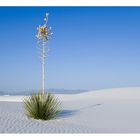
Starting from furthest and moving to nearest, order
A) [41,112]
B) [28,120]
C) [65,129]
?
[41,112], [28,120], [65,129]

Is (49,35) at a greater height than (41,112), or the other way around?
(49,35)

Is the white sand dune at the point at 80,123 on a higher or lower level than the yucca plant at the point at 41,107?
lower

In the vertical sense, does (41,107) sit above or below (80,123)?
above

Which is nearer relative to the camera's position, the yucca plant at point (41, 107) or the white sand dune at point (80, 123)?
the white sand dune at point (80, 123)

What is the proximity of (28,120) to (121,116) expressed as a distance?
5.04 metres

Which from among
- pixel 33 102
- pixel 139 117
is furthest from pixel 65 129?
pixel 139 117

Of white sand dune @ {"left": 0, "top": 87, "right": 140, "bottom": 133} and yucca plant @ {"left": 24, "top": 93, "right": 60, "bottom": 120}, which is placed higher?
yucca plant @ {"left": 24, "top": 93, "right": 60, "bottom": 120}

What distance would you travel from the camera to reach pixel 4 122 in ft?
38.2

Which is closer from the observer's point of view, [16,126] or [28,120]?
[16,126]

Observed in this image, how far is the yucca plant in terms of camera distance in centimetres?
1362

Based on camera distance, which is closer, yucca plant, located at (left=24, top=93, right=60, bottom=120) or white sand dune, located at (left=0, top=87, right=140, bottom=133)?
white sand dune, located at (left=0, top=87, right=140, bottom=133)

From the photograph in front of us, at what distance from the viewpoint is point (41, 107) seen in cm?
1369

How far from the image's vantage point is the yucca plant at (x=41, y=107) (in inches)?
536
